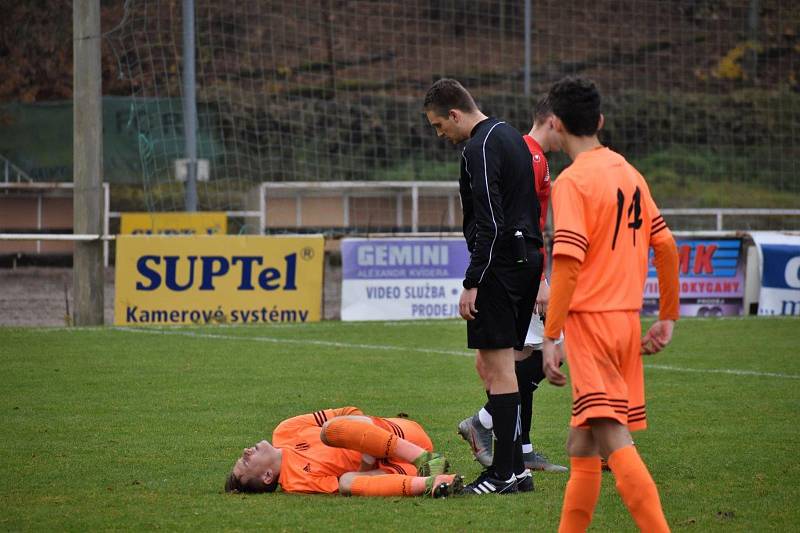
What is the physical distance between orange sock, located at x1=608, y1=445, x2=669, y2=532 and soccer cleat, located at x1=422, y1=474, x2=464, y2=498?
1.52m

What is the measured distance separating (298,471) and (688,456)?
2.33m

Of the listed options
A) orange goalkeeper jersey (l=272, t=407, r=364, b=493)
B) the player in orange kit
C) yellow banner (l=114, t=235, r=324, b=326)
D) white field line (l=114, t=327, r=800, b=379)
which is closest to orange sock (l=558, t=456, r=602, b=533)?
the player in orange kit

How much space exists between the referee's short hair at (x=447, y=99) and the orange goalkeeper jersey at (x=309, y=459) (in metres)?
1.59

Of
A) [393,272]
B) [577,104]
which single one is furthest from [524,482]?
[393,272]

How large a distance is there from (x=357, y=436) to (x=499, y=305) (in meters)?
0.94

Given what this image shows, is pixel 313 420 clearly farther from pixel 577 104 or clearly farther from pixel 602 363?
pixel 577 104

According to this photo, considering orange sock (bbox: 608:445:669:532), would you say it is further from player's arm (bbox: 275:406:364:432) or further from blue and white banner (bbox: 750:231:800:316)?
blue and white banner (bbox: 750:231:800:316)

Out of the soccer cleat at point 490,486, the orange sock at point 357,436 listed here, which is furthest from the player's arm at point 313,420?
the soccer cleat at point 490,486

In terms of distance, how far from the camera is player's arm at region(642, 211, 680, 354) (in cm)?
445

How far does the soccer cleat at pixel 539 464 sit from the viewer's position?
648 cm

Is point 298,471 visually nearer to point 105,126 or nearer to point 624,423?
point 624,423

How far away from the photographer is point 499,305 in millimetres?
5711

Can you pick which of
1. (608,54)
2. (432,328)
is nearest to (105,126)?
(608,54)

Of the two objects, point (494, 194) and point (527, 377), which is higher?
point (494, 194)
